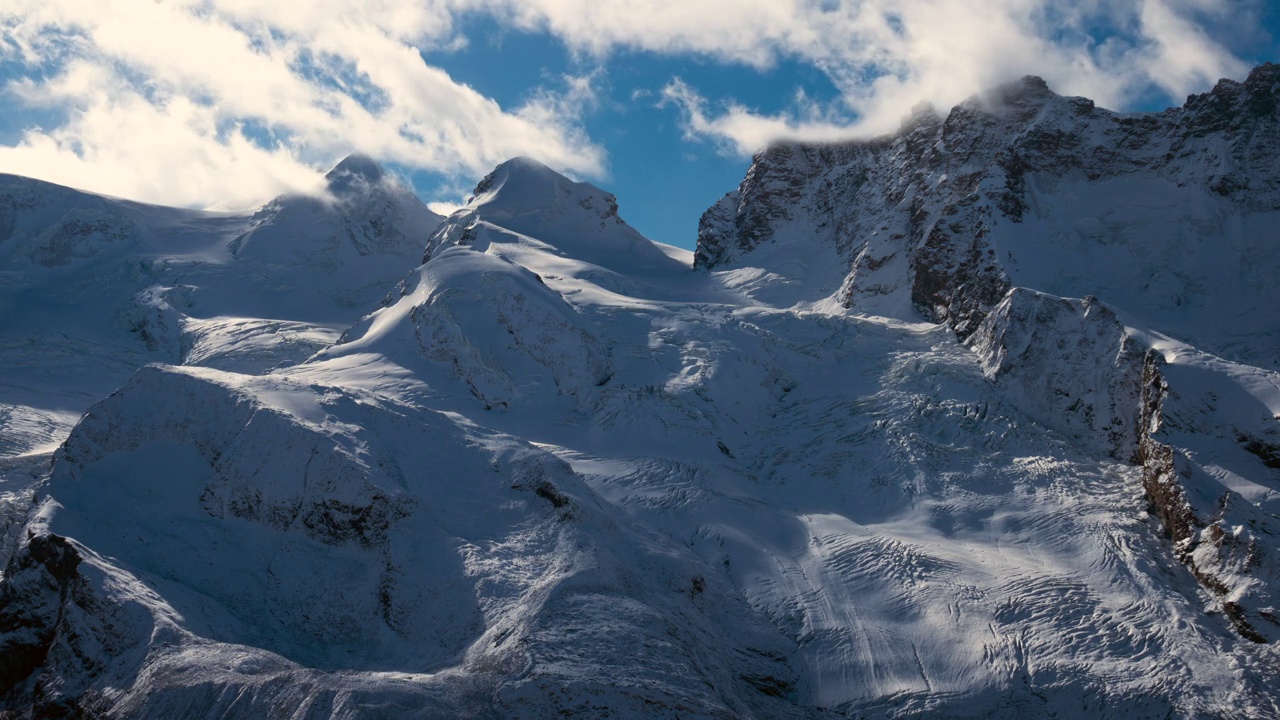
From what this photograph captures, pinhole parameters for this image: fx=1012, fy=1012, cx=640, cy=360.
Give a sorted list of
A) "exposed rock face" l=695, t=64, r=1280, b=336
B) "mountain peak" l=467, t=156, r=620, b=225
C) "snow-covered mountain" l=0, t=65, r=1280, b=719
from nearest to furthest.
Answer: "snow-covered mountain" l=0, t=65, r=1280, b=719, "exposed rock face" l=695, t=64, r=1280, b=336, "mountain peak" l=467, t=156, r=620, b=225

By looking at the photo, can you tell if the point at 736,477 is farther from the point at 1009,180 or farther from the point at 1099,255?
the point at 1009,180

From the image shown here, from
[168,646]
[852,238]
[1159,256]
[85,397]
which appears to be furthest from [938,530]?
[85,397]

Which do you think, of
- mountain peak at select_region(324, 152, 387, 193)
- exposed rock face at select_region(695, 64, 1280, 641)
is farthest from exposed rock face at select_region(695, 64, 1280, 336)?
mountain peak at select_region(324, 152, 387, 193)

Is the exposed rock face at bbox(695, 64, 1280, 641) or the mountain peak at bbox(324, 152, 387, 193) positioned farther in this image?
the mountain peak at bbox(324, 152, 387, 193)

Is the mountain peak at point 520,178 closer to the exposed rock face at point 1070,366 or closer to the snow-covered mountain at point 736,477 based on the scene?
the snow-covered mountain at point 736,477

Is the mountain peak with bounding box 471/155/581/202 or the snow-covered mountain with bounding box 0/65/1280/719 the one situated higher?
Answer: the mountain peak with bounding box 471/155/581/202

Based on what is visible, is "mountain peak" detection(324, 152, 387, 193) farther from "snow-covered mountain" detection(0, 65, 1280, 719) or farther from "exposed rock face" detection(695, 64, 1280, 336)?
"exposed rock face" detection(695, 64, 1280, 336)

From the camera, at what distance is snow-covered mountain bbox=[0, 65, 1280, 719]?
32.2 metres

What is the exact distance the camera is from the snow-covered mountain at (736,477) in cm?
3225

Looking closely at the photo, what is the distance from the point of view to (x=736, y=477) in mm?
50469

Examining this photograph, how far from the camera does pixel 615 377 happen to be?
59.0m

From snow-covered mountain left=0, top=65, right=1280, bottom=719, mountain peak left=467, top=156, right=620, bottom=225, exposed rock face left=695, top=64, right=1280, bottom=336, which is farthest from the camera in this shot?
mountain peak left=467, top=156, right=620, bottom=225

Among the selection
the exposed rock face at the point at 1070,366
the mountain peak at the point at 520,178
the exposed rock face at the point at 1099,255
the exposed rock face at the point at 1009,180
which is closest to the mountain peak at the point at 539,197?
the mountain peak at the point at 520,178

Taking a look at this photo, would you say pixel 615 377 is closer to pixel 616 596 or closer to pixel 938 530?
pixel 938 530
